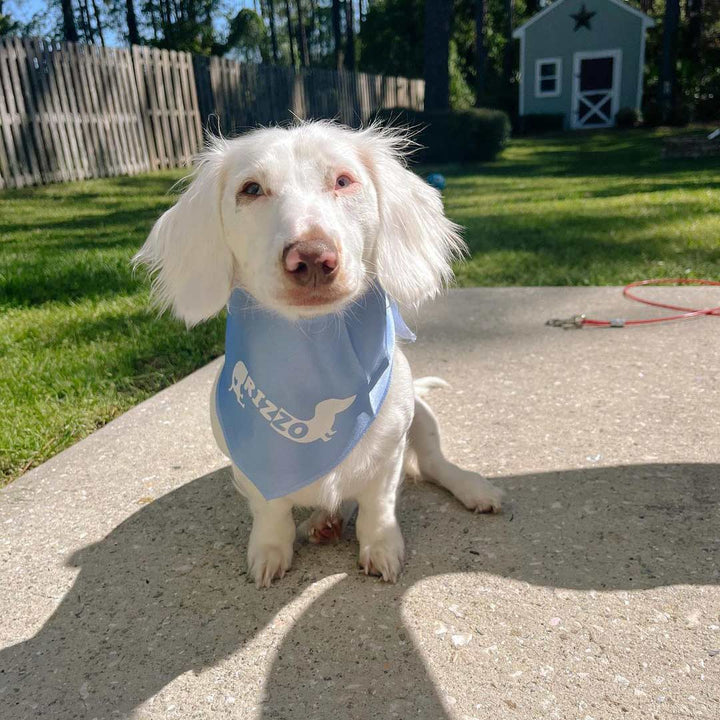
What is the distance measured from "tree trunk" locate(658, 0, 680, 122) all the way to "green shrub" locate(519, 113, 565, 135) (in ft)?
12.1

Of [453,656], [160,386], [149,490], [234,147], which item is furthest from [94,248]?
[453,656]

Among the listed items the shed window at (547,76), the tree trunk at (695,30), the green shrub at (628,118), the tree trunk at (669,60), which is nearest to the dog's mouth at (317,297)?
the tree trunk at (669,60)

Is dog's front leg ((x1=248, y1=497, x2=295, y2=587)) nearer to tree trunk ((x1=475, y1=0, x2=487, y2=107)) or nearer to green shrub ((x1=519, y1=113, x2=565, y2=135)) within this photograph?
green shrub ((x1=519, y1=113, x2=565, y2=135))

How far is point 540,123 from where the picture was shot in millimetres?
24703

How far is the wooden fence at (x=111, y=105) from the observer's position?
→ 1053 cm

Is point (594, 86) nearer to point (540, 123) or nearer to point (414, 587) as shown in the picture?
point (540, 123)

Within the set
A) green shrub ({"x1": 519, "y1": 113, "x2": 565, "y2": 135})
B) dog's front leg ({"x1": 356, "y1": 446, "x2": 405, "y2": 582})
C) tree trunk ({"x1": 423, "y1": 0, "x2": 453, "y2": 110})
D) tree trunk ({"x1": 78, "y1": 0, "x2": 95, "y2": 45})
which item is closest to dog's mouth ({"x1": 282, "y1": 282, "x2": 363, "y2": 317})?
dog's front leg ({"x1": 356, "y1": 446, "x2": 405, "y2": 582})

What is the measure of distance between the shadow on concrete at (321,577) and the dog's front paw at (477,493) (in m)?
0.05

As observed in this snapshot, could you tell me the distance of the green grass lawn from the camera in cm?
374

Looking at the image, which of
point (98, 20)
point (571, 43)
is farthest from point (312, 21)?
point (571, 43)

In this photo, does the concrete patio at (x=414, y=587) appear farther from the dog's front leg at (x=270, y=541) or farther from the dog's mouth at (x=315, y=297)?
the dog's mouth at (x=315, y=297)

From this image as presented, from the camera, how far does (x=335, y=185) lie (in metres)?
2.12

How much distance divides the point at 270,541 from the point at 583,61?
28.0 m

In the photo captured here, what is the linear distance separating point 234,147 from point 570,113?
26726mm
